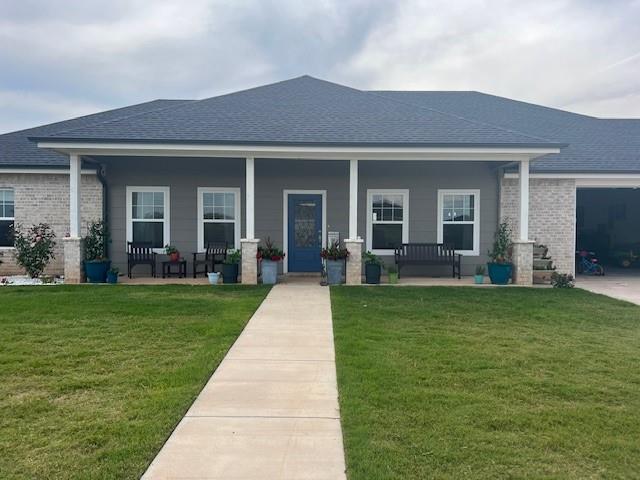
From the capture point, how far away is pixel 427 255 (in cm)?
1277

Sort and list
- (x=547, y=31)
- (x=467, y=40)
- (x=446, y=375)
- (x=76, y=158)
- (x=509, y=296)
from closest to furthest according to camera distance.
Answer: (x=446, y=375) < (x=509, y=296) < (x=76, y=158) < (x=547, y=31) < (x=467, y=40)

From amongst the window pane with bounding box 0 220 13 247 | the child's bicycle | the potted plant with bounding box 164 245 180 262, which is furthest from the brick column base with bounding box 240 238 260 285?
the child's bicycle

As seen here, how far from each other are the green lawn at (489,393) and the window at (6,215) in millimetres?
9986

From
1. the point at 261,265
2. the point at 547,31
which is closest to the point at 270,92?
the point at 261,265

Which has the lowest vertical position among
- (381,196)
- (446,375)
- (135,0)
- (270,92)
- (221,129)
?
(446,375)

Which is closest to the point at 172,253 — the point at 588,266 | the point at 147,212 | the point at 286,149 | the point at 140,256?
A: the point at 140,256

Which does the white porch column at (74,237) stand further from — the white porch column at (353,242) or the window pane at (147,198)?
the white porch column at (353,242)

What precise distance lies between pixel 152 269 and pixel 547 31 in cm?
1296

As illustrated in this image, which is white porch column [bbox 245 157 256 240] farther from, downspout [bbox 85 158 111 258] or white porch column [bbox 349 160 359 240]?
downspout [bbox 85 158 111 258]

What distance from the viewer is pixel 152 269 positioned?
1243 centimetres

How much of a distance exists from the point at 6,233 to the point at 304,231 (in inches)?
311

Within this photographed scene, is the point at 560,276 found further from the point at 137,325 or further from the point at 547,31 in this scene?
the point at 137,325

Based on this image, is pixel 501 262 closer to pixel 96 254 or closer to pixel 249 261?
pixel 249 261

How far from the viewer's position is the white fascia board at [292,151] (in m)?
10.6
